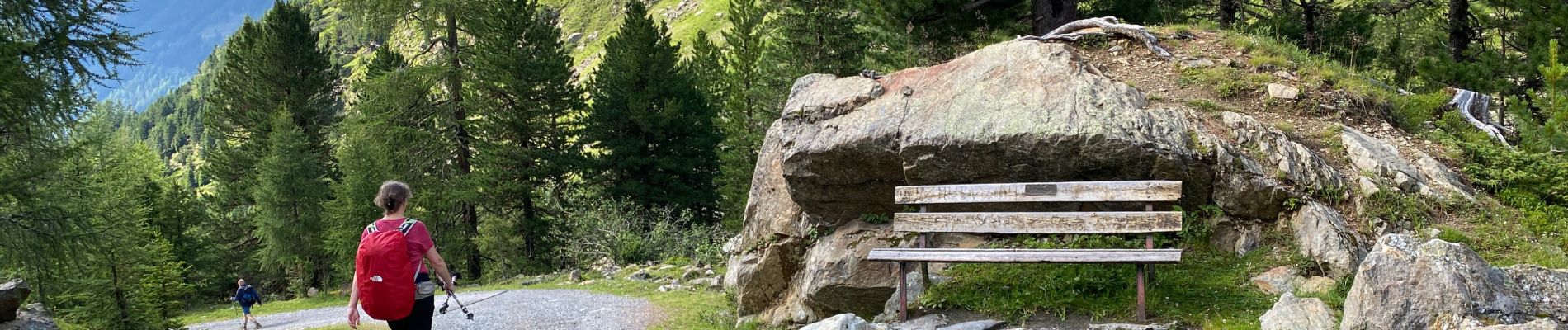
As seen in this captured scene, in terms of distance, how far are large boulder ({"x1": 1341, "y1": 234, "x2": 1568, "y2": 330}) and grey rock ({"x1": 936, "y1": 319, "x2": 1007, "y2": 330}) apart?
86.0 inches

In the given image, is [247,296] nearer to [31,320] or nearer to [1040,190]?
[31,320]

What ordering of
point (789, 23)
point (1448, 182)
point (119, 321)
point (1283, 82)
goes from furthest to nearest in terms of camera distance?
point (789, 23) < point (119, 321) < point (1283, 82) < point (1448, 182)

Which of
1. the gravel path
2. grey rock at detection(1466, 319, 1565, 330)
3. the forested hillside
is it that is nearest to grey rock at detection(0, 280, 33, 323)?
the forested hillside

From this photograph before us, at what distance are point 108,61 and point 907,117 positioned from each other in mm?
12869

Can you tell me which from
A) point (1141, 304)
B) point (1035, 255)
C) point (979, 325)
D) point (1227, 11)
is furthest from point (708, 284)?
point (1227, 11)

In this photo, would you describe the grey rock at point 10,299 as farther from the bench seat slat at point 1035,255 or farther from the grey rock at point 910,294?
the bench seat slat at point 1035,255

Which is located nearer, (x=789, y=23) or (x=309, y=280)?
(x=789, y=23)

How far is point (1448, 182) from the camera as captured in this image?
6.80 m

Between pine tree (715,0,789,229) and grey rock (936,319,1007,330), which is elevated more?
pine tree (715,0,789,229)

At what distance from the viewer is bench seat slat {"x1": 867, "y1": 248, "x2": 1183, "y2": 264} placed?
562 cm

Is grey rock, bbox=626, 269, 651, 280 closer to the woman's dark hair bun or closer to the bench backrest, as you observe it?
the bench backrest

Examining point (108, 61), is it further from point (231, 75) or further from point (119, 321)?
point (231, 75)

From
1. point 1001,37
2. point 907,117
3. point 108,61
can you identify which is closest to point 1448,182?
point 907,117

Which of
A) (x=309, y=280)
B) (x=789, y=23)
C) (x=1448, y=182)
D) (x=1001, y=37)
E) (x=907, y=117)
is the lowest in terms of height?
(x=309, y=280)
